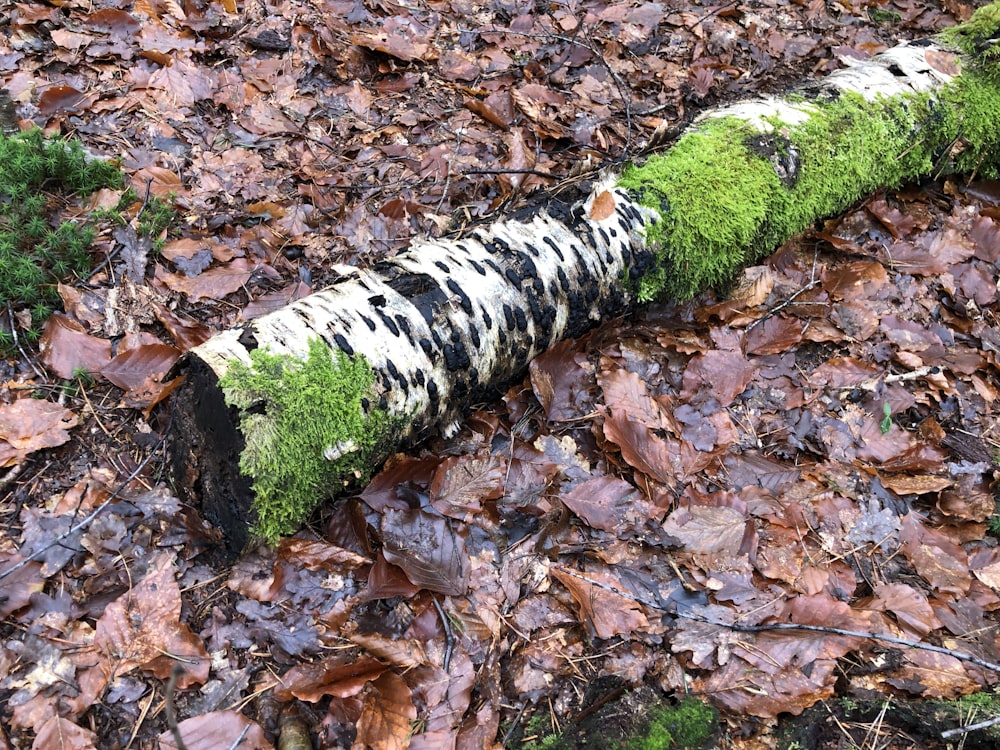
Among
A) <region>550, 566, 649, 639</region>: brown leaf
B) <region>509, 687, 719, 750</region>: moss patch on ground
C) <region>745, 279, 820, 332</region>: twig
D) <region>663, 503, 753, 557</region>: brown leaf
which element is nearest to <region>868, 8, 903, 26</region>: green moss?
<region>745, 279, 820, 332</region>: twig

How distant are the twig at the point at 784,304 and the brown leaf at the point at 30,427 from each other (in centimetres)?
329

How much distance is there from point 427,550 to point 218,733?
900mm

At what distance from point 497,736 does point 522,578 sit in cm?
56

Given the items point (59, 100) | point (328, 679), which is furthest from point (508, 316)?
point (59, 100)

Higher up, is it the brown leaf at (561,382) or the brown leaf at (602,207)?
the brown leaf at (602,207)

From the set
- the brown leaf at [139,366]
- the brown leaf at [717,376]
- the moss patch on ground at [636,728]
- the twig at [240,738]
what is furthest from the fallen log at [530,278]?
the moss patch on ground at [636,728]

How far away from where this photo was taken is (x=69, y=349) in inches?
109

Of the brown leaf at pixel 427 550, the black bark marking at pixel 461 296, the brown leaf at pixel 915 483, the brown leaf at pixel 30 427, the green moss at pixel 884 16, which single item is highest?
the green moss at pixel 884 16

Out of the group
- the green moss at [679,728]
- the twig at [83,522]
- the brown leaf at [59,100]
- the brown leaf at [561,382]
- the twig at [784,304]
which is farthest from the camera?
the brown leaf at [59,100]

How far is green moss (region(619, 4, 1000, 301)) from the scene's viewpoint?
3.17m

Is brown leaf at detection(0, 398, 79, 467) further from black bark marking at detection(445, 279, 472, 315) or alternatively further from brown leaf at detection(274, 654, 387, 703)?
black bark marking at detection(445, 279, 472, 315)

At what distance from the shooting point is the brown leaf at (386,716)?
1999mm

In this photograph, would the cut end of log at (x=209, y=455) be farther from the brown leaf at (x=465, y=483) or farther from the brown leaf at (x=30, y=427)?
the brown leaf at (x=465, y=483)

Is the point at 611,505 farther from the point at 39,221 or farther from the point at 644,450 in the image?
the point at 39,221
